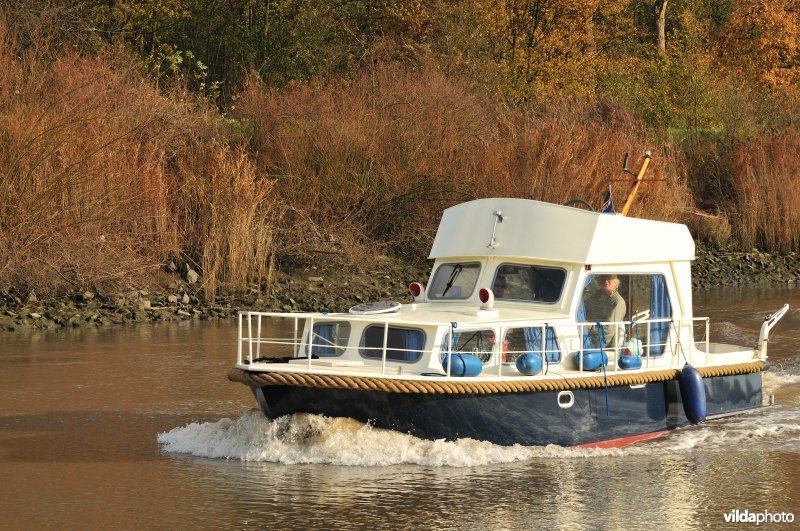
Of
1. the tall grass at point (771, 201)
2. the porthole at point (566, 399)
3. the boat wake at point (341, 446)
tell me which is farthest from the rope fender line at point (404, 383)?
the tall grass at point (771, 201)

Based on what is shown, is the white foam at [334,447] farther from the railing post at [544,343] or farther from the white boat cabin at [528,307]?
the railing post at [544,343]

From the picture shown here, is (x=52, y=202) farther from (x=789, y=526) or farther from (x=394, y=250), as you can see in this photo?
(x=789, y=526)

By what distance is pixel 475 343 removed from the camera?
12.7 metres

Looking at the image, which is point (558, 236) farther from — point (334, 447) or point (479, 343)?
point (334, 447)

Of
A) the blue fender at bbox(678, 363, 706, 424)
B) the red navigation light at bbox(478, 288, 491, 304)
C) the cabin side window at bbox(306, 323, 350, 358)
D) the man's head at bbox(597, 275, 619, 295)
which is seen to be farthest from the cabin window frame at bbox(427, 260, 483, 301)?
the blue fender at bbox(678, 363, 706, 424)

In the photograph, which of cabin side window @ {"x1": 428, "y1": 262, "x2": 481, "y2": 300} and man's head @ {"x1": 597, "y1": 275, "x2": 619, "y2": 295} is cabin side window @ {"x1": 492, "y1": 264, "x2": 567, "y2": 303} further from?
man's head @ {"x1": 597, "y1": 275, "x2": 619, "y2": 295}

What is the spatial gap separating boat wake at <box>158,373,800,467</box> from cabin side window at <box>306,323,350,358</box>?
0.94 m

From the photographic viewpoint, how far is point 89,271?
23266mm

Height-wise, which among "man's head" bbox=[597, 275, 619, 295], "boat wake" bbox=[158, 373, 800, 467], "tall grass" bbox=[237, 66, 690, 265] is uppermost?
"tall grass" bbox=[237, 66, 690, 265]

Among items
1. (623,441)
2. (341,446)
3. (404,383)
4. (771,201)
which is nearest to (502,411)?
(404,383)

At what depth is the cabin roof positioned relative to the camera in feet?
44.7

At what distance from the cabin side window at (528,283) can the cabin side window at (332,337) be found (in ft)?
6.27

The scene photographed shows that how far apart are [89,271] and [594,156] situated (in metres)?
11.0

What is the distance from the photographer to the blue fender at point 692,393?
13.8 metres
